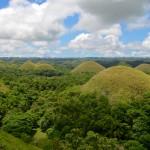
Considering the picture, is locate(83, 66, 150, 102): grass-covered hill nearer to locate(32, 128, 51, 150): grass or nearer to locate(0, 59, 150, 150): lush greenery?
A: locate(0, 59, 150, 150): lush greenery

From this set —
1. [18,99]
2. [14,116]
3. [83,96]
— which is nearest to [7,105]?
[18,99]

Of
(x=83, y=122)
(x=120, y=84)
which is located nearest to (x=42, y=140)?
(x=83, y=122)

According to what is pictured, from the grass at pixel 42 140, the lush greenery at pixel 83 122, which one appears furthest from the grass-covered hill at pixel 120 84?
the grass at pixel 42 140

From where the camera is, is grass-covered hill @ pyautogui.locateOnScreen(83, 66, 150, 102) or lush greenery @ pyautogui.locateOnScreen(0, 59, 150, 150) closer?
lush greenery @ pyautogui.locateOnScreen(0, 59, 150, 150)

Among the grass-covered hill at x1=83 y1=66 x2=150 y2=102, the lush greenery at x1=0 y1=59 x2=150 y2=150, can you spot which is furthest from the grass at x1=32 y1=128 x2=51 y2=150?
the grass-covered hill at x1=83 y1=66 x2=150 y2=102

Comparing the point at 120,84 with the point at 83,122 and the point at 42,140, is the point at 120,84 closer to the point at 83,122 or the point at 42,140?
the point at 83,122

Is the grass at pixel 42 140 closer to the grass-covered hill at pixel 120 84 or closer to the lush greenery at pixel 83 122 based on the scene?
the lush greenery at pixel 83 122

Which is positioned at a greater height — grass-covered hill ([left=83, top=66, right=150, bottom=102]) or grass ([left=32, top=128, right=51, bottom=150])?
grass-covered hill ([left=83, top=66, right=150, bottom=102])

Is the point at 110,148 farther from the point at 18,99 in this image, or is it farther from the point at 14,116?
the point at 18,99
